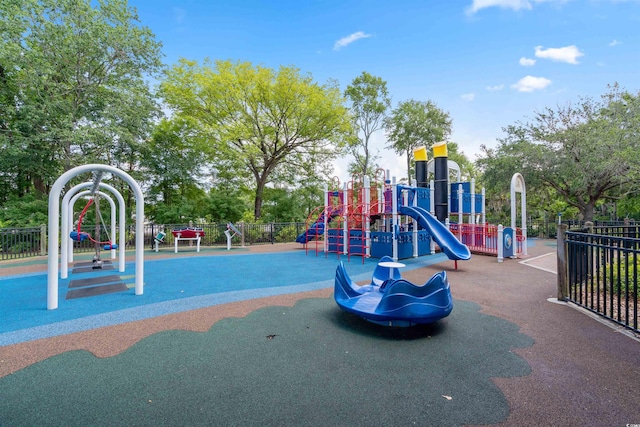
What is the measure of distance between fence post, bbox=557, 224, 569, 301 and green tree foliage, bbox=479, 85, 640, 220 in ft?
42.4

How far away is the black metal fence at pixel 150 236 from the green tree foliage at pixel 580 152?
1607cm

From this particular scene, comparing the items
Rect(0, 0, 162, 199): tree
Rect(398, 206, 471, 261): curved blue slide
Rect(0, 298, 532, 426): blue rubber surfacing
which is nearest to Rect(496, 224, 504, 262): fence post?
Rect(398, 206, 471, 261): curved blue slide

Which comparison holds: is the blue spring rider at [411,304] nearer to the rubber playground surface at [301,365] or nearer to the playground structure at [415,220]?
the rubber playground surface at [301,365]

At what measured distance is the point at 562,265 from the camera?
17.0 feet

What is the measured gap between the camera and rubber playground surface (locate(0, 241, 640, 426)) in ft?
7.41

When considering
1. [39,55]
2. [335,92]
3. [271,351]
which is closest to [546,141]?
[335,92]

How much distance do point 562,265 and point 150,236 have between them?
18006mm

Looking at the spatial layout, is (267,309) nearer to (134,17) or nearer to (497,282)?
(497,282)

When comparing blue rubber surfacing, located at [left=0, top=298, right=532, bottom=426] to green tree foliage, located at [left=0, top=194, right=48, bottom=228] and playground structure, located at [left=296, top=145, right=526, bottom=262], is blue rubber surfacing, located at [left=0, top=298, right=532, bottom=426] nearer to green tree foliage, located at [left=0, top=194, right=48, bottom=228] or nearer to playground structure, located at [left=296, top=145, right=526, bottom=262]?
playground structure, located at [left=296, top=145, right=526, bottom=262]

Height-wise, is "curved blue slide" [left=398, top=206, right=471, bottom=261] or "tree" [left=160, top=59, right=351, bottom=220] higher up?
"tree" [left=160, top=59, right=351, bottom=220]

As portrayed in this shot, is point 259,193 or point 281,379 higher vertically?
point 259,193

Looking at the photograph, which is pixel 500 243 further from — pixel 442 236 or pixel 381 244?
pixel 381 244

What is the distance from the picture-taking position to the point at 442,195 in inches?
492

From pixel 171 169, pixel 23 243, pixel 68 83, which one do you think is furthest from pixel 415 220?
pixel 68 83
